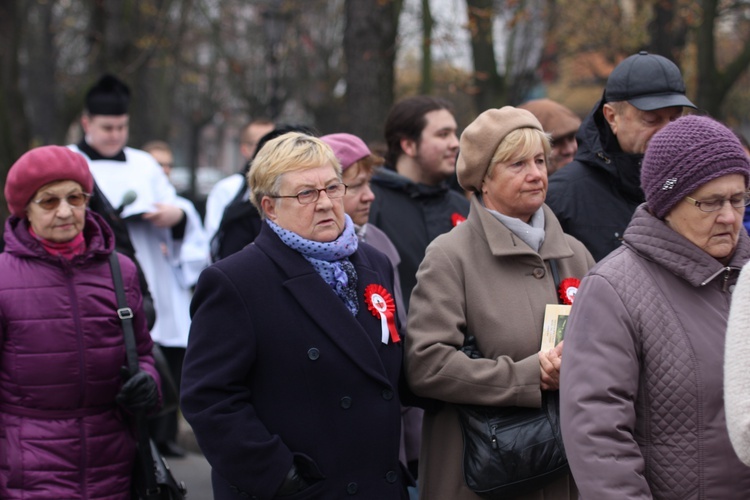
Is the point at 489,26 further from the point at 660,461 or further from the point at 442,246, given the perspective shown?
the point at 660,461

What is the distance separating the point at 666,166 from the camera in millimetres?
2930

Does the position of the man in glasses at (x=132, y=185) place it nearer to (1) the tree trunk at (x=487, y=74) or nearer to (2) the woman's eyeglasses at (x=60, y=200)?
(2) the woman's eyeglasses at (x=60, y=200)

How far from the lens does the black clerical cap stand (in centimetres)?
689

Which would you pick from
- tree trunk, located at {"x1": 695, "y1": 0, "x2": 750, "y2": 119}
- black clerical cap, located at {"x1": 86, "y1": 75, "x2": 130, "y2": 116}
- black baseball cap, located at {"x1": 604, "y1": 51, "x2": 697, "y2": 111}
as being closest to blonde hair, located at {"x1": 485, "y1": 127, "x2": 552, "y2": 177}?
black baseball cap, located at {"x1": 604, "y1": 51, "x2": 697, "y2": 111}

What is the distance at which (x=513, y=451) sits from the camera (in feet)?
A: 11.3

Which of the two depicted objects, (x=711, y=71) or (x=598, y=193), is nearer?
(x=598, y=193)

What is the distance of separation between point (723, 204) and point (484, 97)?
10.9m

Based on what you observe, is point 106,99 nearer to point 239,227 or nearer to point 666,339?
point 239,227

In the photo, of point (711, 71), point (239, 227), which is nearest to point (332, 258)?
point (239, 227)

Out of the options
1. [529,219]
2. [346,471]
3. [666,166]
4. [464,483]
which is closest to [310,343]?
[346,471]

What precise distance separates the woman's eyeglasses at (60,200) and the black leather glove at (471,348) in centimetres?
180

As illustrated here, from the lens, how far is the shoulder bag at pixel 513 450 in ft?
11.3

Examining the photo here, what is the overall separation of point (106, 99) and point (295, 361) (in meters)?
4.02

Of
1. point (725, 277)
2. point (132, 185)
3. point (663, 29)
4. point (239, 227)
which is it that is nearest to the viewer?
point (725, 277)
